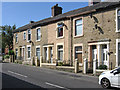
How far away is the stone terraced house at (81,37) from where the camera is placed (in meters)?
15.2

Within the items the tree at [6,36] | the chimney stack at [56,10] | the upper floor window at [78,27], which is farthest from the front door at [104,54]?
the tree at [6,36]

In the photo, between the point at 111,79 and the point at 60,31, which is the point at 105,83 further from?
the point at 60,31

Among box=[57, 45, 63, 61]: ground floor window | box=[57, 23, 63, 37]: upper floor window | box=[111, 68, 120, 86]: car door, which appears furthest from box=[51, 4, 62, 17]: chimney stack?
box=[111, 68, 120, 86]: car door

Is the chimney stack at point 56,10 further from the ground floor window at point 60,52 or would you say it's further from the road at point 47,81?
the road at point 47,81

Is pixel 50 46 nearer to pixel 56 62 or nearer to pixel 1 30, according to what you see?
pixel 56 62

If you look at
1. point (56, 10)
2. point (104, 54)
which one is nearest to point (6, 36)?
point (56, 10)

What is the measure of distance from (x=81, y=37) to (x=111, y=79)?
959 cm

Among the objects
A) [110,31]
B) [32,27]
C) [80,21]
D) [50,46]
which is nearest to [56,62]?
[50,46]

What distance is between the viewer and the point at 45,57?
946 inches

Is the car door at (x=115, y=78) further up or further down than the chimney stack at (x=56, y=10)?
further down

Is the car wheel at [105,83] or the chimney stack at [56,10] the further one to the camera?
the chimney stack at [56,10]

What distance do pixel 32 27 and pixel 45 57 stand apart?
20.6ft

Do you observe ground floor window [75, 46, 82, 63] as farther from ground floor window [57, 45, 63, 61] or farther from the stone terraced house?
ground floor window [57, 45, 63, 61]

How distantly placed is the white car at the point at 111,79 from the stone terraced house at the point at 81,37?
5.34m
